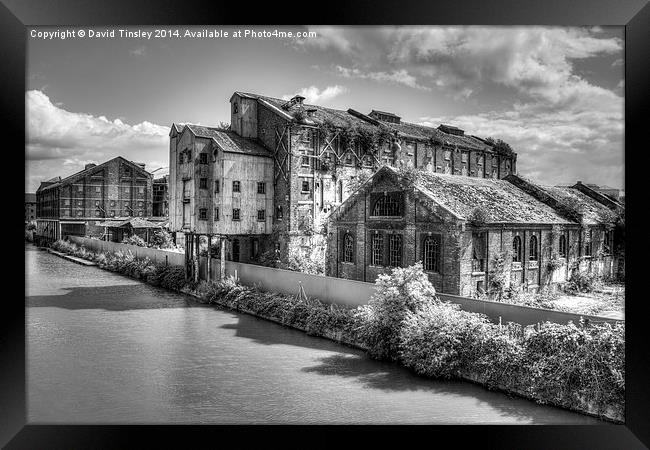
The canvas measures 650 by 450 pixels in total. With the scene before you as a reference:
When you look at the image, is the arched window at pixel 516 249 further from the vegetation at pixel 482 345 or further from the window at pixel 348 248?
the vegetation at pixel 482 345

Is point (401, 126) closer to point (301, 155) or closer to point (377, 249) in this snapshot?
point (301, 155)

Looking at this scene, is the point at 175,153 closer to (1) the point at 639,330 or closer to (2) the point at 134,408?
(2) the point at 134,408

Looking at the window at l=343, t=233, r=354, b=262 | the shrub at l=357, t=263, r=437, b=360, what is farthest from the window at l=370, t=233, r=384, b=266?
the shrub at l=357, t=263, r=437, b=360

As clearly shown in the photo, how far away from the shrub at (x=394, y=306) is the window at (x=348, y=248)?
6.17 m

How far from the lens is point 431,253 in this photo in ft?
51.2

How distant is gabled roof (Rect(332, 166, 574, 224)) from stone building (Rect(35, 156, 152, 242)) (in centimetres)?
2461

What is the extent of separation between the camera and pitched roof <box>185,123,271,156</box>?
21656 millimetres

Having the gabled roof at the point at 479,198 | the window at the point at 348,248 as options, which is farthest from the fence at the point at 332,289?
the gabled roof at the point at 479,198

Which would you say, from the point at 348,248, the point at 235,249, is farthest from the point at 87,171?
the point at 348,248

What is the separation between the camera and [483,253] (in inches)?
610

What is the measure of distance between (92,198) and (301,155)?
68.2ft

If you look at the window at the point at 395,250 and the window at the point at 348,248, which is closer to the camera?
the window at the point at 395,250

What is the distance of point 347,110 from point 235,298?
1376 cm

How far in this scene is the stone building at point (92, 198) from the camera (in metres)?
35.4
